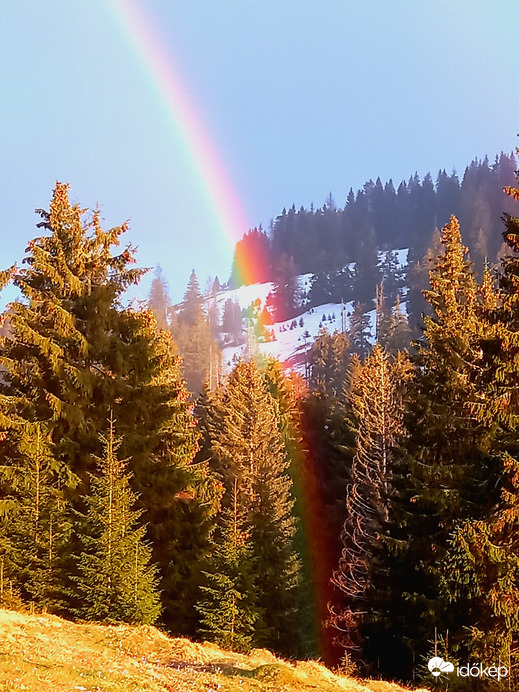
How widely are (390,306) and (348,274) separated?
3397 cm

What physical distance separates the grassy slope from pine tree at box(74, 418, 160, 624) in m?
1.65

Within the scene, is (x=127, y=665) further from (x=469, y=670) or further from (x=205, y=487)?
(x=205, y=487)

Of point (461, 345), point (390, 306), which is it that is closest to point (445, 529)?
point (461, 345)

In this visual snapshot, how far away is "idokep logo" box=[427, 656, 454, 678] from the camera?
13.7 m

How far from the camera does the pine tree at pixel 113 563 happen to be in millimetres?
Result: 16203

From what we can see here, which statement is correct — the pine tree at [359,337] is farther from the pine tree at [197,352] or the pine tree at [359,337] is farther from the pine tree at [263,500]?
the pine tree at [263,500]

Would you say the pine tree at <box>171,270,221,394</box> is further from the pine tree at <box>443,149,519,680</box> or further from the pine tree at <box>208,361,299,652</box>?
the pine tree at <box>443,149,519,680</box>

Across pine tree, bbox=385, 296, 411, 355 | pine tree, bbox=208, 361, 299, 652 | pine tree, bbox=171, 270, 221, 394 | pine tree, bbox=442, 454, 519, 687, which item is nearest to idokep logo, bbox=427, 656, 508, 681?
pine tree, bbox=442, 454, 519, 687

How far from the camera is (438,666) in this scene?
1385cm

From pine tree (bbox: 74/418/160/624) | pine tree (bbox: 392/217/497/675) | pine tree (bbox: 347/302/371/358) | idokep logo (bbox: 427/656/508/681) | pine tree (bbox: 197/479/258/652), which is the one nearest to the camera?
idokep logo (bbox: 427/656/508/681)

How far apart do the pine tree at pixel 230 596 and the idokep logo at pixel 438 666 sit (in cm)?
713

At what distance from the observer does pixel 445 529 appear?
15859mm

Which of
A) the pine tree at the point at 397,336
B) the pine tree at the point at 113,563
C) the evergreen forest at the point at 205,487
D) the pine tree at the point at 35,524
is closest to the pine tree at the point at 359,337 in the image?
the pine tree at the point at 397,336

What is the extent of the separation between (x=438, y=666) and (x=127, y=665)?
7.89 metres
